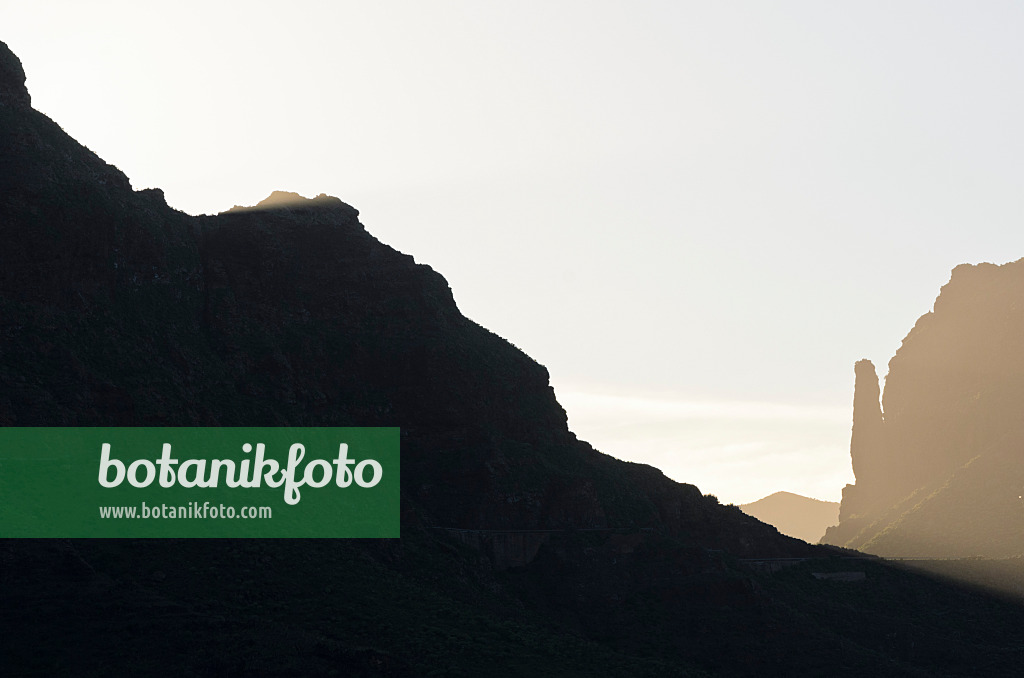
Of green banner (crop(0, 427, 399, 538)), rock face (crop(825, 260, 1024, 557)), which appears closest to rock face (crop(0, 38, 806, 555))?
green banner (crop(0, 427, 399, 538))

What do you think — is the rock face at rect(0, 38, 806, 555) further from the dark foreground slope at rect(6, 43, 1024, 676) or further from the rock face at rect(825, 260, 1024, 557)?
the rock face at rect(825, 260, 1024, 557)

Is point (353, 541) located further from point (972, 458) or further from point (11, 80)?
point (972, 458)

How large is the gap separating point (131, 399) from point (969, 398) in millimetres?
153949

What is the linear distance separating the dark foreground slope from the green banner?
1485 millimetres

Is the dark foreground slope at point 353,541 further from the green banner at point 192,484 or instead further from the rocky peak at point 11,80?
the green banner at point 192,484

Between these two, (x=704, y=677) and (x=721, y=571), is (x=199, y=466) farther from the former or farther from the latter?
(x=721, y=571)

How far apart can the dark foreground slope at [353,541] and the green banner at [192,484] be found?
1.49 m

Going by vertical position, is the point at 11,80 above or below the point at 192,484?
above

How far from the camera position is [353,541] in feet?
265

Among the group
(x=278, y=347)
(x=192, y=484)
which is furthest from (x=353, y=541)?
(x=278, y=347)

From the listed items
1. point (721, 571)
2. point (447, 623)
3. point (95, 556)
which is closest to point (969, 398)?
point (721, 571)

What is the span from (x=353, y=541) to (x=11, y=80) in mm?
48360

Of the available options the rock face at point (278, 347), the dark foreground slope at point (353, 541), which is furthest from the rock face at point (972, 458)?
the rock face at point (278, 347)

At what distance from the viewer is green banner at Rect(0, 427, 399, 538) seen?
221 ft
